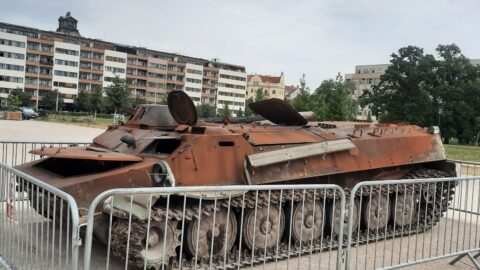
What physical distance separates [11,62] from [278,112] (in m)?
81.9

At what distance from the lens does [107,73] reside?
91.6 meters

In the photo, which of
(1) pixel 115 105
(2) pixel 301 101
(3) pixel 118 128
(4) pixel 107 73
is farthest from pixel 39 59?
(3) pixel 118 128

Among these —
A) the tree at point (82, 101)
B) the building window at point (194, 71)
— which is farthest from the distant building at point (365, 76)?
the tree at point (82, 101)

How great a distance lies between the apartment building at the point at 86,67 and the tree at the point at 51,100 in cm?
274

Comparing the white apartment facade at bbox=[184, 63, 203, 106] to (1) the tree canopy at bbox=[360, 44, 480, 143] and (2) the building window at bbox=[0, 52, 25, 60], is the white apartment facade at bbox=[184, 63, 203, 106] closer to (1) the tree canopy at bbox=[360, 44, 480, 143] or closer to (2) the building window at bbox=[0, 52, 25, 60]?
(2) the building window at bbox=[0, 52, 25, 60]

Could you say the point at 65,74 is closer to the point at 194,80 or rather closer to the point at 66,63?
the point at 66,63

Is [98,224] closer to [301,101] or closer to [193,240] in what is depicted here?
[193,240]

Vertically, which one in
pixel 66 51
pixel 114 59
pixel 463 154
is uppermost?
pixel 66 51

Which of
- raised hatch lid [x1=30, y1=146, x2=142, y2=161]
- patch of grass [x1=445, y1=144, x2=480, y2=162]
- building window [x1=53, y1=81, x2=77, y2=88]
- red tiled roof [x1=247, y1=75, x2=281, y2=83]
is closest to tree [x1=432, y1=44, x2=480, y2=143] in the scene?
patch of grass [x1=445, y1=144, x2=480, y2=162]

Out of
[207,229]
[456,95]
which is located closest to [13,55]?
[456,95]

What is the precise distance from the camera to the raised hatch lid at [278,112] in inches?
334

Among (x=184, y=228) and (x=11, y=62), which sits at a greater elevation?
(x=11, y=62)

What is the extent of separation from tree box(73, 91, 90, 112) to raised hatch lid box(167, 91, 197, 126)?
7574 centimetres

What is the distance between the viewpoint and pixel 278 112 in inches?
343
